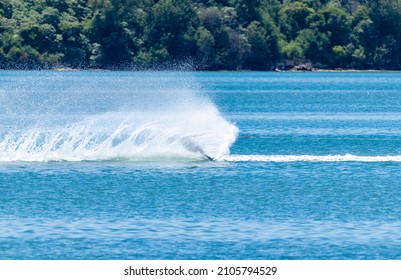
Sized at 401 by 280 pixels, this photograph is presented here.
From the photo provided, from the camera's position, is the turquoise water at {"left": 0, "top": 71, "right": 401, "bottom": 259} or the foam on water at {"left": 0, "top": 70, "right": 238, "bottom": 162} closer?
the turquoise water at {"left": 0, "top": 71, "right": 401, "bottom": 259}

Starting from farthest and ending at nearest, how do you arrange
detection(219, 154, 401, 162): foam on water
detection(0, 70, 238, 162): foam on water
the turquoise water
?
detection(219, 154, 401, 162): foam on water, detection(0, 70, 238, 162): foam on water, the turquoise water

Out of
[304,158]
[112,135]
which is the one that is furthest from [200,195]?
[304,158]

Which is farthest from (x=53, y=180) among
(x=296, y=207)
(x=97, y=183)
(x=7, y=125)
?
(x=7, y=125)

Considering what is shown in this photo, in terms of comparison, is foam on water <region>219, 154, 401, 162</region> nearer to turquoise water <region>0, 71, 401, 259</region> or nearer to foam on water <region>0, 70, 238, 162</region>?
turquoise water <region>0, 71, 401, 259</region>

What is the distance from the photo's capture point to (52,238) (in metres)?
32.0

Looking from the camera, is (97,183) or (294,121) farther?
(294,121)

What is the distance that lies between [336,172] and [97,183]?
9.48m

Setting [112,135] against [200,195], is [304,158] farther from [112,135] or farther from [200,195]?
[200,195]

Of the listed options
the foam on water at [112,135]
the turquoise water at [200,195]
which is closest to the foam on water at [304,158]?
the turquoise water at [200,195]

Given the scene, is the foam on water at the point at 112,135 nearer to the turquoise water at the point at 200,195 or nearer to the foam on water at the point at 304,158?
the turquoise water at the point at 200,195

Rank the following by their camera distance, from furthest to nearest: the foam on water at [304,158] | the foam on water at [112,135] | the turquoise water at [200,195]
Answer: the foam on water at [304,158] < the foam on water at [112,135] < the turquoise water at [200,195]

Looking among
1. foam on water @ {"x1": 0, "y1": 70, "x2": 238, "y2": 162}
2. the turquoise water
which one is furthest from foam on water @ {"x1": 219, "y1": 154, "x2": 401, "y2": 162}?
foam on water @ {"x1": 0, "y1": 70, "x2": 238, "y2": 162}

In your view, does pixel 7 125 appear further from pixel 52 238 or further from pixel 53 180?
pixel 52 238

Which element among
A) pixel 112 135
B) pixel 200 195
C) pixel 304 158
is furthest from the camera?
pixel 304 158
